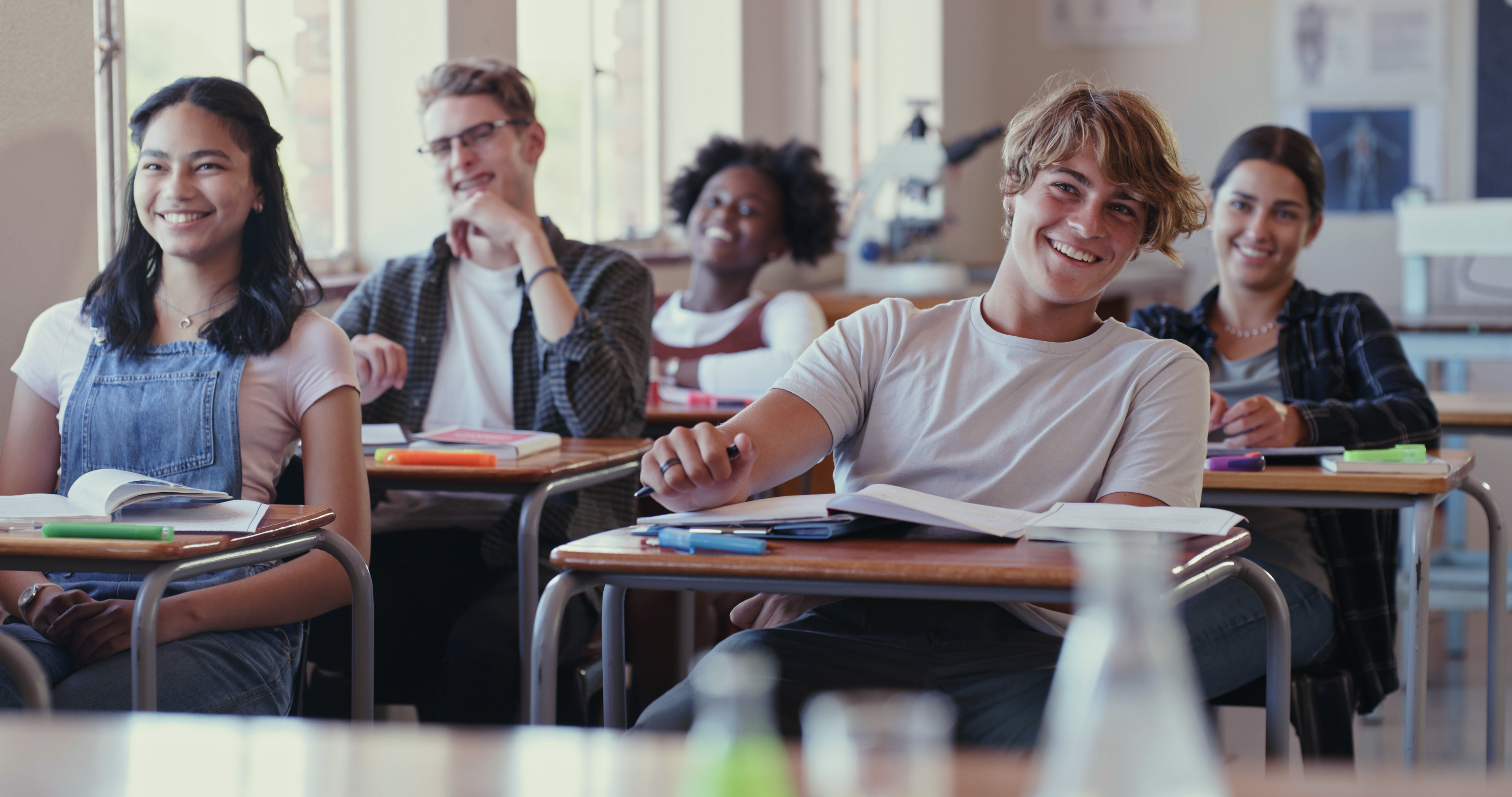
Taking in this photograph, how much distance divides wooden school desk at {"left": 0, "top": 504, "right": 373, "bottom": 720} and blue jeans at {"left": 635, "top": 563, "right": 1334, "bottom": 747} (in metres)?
0.43

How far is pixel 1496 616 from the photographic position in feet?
7.83

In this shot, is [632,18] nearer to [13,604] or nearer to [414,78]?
[414,78]

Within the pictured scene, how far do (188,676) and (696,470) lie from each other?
23.3 inches

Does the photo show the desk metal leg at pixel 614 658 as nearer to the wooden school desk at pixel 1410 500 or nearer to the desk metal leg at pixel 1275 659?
the desk metal leg at pixel 1275 659

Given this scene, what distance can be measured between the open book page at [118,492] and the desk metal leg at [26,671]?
34 cm

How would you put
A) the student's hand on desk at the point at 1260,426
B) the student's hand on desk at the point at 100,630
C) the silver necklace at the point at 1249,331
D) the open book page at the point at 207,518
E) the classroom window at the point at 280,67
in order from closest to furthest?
the open book page at the point at 207,518, the student's hand on desk at the point at 100,630, the student's hand on desk at the point at 1260,426, the silver necklace at the point at 1249,331, the classroom window at the point at 280,67

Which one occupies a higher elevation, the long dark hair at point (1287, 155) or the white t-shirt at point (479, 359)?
the long dark hair at point (1287, 155)

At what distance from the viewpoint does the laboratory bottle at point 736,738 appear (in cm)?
50

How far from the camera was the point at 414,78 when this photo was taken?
3.32 metres

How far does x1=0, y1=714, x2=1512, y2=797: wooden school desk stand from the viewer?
0.69m

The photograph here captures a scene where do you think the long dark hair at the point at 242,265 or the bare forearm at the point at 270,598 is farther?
the long dark hair at the point at 242,265

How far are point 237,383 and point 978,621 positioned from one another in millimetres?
955

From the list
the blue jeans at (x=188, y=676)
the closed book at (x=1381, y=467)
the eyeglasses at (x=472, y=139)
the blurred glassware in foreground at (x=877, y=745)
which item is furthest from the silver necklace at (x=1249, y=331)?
the blurred glassware in foreground at (x=877, y=745)

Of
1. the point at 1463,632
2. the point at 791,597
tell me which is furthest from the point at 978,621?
the point at 1463,632
